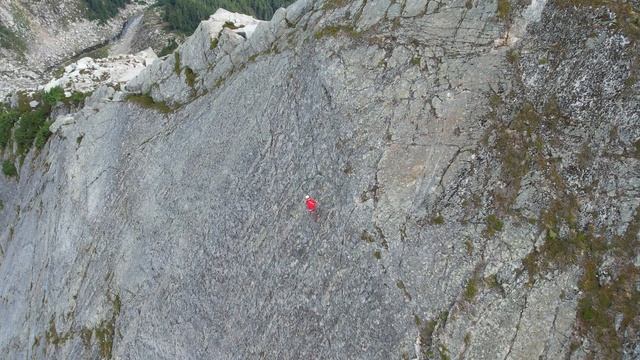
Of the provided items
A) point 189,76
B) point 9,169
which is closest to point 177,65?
point 189,76

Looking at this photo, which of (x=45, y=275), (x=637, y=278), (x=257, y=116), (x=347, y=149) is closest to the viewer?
(x=637, y=278)

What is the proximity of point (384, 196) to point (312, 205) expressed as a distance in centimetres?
289

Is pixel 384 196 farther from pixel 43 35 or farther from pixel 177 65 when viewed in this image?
pixel 43 35

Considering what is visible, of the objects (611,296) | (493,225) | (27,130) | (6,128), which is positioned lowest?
(611,296)

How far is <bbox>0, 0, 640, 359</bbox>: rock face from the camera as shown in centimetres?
1445

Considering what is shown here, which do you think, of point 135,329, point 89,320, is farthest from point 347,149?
point 89,320

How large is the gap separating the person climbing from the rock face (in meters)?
0.28

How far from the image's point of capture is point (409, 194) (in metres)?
16.8

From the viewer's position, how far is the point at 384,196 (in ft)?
56.0

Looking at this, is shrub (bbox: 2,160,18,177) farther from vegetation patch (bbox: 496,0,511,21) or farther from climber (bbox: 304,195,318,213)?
vegetation patch (bbox: 496,0,511,21)

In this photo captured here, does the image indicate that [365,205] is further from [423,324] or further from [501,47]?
[501,47]

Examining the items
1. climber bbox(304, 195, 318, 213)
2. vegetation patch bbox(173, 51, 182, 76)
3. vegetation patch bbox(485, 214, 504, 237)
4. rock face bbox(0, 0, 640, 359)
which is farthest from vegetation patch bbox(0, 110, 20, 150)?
vegetation patch bbox(485, 214, 504, 237)

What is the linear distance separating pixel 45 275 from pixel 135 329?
10.00 metres

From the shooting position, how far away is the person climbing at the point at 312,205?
17953mm
